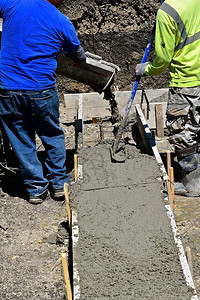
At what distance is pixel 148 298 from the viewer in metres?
2.68

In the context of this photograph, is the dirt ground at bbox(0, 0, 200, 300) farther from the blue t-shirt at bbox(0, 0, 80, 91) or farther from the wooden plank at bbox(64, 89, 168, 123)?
the blue t-shirt at bbox(0, 0, 80, 91)

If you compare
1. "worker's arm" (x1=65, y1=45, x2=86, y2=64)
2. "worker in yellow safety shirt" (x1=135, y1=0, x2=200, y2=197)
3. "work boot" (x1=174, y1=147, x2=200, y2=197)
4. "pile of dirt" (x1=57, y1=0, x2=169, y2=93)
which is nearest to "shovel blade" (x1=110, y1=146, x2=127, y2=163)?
"worker in yellow safety shirt" (x1=135, y1=0, x2=200, y2=197)

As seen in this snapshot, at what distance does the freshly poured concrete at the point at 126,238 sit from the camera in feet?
9.10

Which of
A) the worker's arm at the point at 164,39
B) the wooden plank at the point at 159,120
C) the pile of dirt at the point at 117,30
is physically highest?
the worker's arm at the point at 164,39

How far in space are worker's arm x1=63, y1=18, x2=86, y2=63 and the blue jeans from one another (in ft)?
1.31

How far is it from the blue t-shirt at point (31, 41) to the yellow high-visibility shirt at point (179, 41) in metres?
0.84

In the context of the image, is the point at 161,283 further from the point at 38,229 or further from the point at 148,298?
the point at 38,229

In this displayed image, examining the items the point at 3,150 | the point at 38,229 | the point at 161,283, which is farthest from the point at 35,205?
the point at 161,283

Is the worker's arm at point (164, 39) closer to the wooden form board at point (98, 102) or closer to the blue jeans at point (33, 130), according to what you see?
the blue jeans at point (33, 130)

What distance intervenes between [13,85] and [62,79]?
382cm

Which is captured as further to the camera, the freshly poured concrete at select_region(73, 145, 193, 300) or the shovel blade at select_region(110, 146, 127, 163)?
the shovel blade at select_region(110, 146, 127, 163)

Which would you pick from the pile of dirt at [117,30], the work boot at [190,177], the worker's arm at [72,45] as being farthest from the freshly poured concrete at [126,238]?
the pile of dirt at [117,30]

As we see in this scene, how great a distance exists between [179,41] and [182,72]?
317 millimetres

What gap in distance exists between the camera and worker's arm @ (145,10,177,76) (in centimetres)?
390
